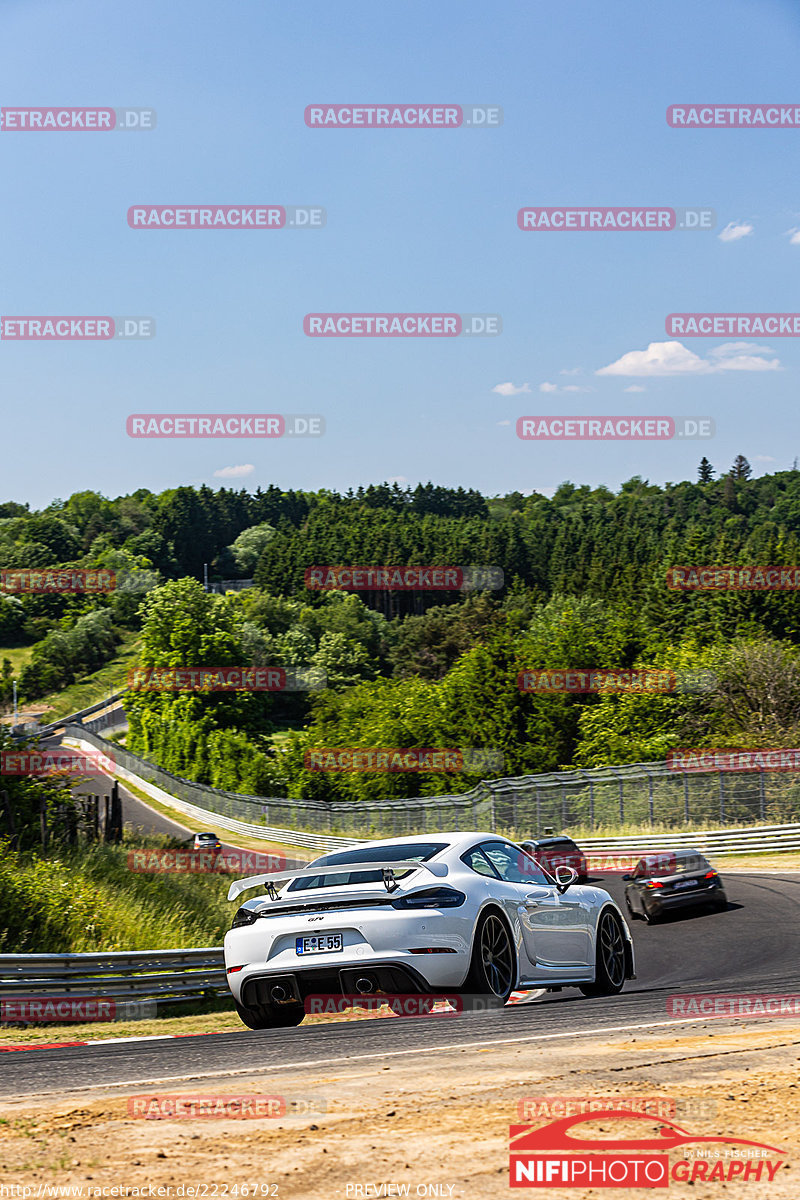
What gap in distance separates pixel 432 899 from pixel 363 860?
1.03 meters

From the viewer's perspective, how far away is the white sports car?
294 inches

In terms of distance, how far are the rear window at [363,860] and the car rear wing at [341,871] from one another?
0.7 inches

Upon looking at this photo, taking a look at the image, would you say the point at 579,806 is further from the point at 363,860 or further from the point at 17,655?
the point at 17,655

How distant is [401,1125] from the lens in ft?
13.9

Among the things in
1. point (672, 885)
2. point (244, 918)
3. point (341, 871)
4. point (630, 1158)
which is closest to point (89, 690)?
point (672, 885)

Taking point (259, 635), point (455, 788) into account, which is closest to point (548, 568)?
point (259, 635)

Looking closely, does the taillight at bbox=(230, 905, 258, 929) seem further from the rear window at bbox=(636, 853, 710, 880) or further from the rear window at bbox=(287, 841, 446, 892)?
the rear window at bbox=(636, 853, 710, 880)

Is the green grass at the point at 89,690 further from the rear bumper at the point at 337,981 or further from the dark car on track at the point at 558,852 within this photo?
the rear bumper at the point at 337,981

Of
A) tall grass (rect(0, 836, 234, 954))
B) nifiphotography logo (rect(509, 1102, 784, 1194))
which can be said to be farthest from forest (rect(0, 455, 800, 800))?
nifiphotography logo (rect(509, 1102, 784, 1194))

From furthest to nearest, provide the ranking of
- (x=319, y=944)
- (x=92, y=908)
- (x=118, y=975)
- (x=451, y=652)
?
(x=451, y=652) → (x=92, y=908) → (x=118, y=975) → (x=319, y=944)

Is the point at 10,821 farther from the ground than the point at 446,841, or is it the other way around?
the point at 446,841

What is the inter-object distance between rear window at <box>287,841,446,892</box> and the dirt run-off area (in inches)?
78.3

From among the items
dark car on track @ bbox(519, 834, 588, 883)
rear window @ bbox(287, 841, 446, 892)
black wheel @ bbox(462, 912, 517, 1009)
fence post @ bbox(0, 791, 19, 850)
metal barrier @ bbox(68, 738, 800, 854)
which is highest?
rear window @ bbox(287, 841, 446, 892)

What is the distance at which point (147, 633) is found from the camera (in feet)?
328
